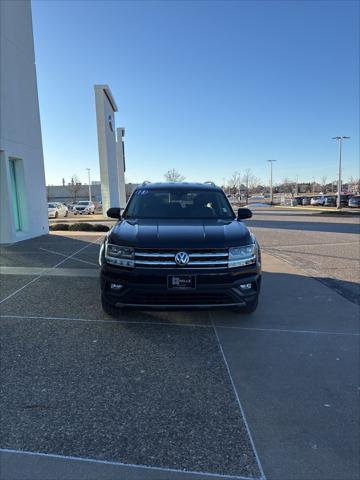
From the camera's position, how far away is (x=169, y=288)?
13.2 ft

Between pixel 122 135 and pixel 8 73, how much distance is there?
2897 cm

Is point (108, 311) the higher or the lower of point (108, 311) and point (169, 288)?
the lower

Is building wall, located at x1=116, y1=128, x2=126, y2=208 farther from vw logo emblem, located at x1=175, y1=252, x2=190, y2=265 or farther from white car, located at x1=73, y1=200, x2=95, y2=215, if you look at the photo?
vw logo emblem, located at x1=175, y1=252, x2=190, y2=265

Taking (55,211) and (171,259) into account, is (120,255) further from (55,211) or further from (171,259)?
(55,211)

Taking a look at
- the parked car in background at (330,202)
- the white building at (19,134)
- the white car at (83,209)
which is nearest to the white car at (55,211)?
the white car at (83,209)

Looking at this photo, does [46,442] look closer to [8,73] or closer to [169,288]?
[169,288]

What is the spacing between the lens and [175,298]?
4.11 metres

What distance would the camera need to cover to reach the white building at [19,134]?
10.6 meters

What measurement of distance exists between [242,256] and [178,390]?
168 cm

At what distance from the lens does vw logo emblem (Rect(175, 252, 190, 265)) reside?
406 centimetres

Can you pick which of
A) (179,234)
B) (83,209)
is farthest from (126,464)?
(83,209)

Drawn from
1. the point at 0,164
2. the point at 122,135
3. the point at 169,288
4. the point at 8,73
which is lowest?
the point at 169,288

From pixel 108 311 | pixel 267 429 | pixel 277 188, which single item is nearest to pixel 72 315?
pixel 108 311

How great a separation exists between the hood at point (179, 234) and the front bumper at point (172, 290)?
0.28 m
